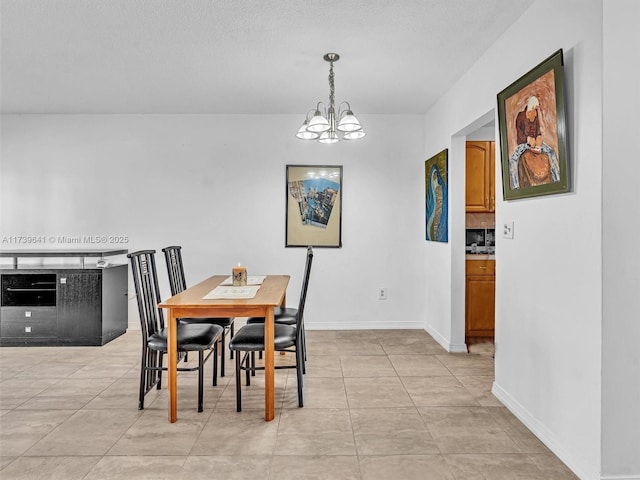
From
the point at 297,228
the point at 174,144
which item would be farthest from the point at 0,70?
the point at 297,228

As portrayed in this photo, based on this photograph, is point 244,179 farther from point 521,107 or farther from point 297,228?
point 521,107

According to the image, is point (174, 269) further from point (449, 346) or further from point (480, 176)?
point (480, 176)

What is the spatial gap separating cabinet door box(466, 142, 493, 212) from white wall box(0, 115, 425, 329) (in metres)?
0.63

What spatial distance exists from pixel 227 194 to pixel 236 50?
6.85 feet

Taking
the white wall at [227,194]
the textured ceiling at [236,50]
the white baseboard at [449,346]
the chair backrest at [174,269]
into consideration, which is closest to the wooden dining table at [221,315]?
the chair backrest at [174,269]

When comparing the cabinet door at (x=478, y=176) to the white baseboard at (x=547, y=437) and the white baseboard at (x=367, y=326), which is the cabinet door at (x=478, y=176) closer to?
the white baseboard at (x=367, y=326)

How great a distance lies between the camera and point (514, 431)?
8.35ft

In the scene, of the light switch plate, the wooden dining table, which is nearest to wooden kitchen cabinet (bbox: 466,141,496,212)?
the light switch plate

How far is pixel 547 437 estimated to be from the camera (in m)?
2.37

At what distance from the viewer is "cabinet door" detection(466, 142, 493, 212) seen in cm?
459

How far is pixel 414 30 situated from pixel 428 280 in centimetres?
285

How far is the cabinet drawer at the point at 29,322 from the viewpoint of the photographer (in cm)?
442

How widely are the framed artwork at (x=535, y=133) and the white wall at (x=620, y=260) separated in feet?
0.81

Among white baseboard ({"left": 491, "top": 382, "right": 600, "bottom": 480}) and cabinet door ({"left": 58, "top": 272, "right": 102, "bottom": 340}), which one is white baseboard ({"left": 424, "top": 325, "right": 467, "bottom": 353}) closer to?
white baseboard ({"left": 491, "top": 382, "right": 600, "bottom": 480})
